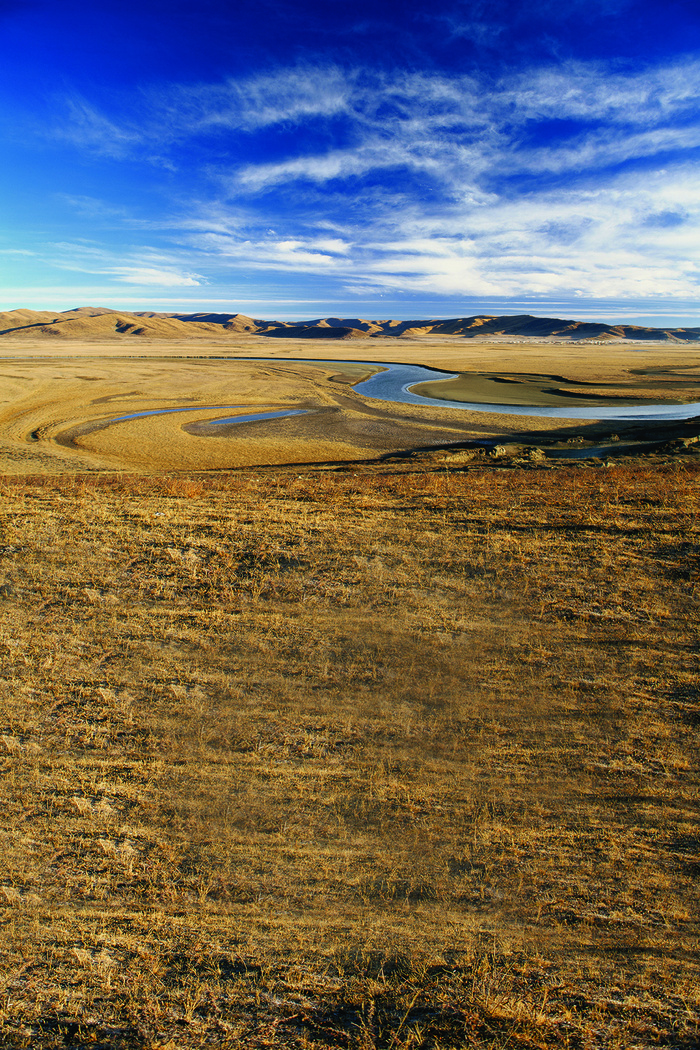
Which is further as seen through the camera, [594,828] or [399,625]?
[399,625]

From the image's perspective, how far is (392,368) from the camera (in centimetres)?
8538

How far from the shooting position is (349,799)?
5.32 meters

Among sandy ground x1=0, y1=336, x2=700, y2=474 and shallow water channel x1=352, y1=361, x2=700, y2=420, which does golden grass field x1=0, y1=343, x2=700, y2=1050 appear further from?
shallow water channel x1=352, y1=361, x2=700, y2=420

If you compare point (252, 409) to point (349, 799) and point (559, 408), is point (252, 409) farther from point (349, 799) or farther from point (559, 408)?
point (349, 799)

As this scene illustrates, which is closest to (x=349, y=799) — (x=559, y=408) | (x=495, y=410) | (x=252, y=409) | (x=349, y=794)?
(x=349, y=794)

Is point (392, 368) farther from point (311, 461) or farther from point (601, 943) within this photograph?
point (601, 943)

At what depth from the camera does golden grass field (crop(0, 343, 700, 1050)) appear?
12.5 feet

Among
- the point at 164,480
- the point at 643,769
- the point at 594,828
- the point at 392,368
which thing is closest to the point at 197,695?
the point at 594,828

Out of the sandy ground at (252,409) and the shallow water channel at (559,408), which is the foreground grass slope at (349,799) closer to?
the sandy ground at (252,409)

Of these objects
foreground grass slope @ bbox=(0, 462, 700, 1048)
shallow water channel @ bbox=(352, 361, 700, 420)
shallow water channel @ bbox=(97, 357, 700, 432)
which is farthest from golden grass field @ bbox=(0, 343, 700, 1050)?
shallow water channel @ bbox=(352, 361, 700, 420)

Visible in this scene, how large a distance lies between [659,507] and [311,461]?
1768cm

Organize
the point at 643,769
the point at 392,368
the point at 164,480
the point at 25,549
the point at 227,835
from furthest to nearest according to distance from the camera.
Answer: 1. the point at 392,368
2. the point at 164,480
3. the point at 25,549
4. the point at 643,769
5. the point at 227,835

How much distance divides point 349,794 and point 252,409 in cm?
4182

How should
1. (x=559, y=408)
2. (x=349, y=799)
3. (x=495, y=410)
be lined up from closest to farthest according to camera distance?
(x=349, y=799) < (x=495, y=410) < (x=559, y=408)
